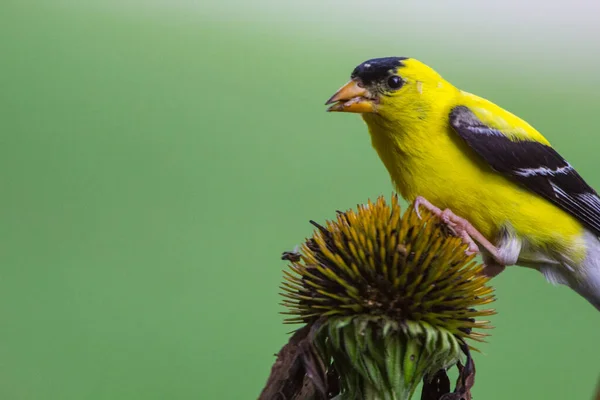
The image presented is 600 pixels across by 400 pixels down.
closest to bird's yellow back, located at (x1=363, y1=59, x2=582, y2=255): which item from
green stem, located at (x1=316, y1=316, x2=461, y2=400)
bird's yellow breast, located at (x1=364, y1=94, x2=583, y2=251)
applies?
bird's yellow breast, located at (x1=364, y1=94, x2=583, y2=251)

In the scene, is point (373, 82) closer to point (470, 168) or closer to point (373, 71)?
point (373, 71)

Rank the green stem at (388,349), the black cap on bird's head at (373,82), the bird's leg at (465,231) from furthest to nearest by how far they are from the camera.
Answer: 1. the black cap on bird's head at (373,82)
2. the bird's leg at (465,231)
3. the green stem at (388,349)

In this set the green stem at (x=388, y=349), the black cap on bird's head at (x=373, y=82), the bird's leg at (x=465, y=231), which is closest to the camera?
the green stem at (x=388, y=349)

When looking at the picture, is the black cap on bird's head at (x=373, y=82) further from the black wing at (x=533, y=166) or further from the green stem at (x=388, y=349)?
the green stem at (x=388, y=349)

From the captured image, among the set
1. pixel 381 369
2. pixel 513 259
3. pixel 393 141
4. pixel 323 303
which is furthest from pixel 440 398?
pixel 393 141

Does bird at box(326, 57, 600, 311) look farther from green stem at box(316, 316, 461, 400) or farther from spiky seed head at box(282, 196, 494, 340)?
green stem at box(316, 316, 461, 400)

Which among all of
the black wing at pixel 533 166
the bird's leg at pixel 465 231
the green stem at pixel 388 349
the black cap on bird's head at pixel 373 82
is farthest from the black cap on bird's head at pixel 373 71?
the green stem at pixel 388 349

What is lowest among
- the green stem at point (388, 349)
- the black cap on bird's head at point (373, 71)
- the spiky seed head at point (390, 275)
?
the green stem at point (388, 349)
